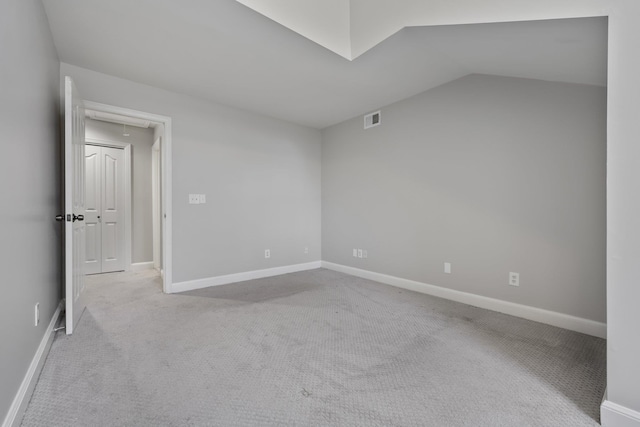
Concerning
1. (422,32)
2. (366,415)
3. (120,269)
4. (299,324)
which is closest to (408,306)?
(299,324)

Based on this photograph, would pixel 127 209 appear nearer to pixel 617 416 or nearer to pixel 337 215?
pixel 337 215

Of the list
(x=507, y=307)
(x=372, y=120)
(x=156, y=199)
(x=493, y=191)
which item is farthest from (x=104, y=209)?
(x=507, y=307)

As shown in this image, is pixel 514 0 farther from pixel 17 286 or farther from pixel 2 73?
pixel 17 286

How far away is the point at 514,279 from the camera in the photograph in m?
2.59

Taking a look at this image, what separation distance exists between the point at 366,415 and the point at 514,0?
7.95 feet

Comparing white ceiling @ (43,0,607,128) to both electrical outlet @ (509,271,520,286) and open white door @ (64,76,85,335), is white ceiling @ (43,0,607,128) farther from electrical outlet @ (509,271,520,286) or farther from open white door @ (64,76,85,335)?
electrical outlet @ (509,271,520,286)

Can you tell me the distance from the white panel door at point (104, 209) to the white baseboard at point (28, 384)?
105 inches

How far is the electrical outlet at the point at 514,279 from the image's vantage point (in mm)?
2566

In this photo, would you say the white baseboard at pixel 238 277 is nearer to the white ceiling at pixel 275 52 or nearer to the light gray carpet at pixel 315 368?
the light gray carpet at pixel 315 368

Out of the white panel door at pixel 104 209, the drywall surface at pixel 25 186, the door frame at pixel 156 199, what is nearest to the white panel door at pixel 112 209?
the white panel door at pixel 104 209

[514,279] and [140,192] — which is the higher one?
[140,192]

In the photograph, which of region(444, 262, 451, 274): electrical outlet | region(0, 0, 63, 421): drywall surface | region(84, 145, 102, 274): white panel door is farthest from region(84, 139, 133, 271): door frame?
region(444, 262, 451, 274): electrical outlet

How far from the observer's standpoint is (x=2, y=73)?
1.20 meters

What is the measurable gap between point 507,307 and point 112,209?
550cm
